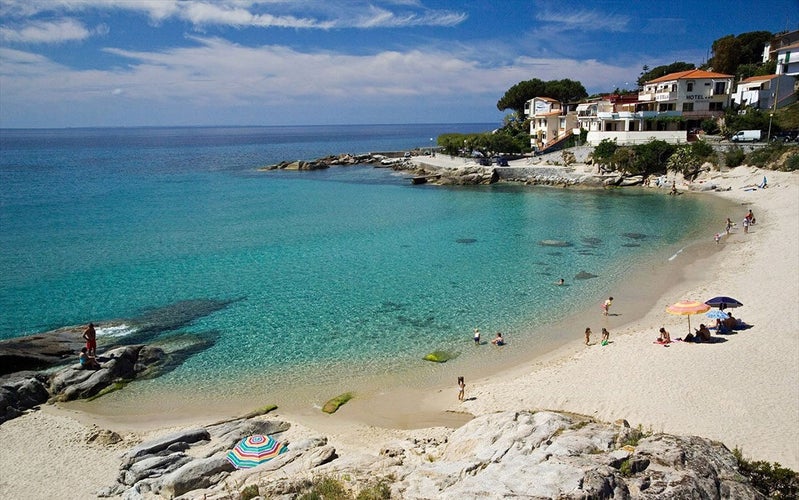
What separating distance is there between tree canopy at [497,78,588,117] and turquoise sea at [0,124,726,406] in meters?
50.7

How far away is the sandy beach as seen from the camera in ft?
47.1

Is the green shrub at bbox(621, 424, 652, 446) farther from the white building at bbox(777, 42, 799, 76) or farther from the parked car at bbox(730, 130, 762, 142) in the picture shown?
the white building at bbox(777, 42, 799, 76)

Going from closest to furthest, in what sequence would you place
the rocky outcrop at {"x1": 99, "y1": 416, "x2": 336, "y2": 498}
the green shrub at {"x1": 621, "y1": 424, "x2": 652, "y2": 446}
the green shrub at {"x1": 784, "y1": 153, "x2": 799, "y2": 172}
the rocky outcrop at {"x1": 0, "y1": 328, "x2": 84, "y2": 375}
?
the green shrub at {"x1": 621, "y1": 424, "x2": 652, "y2": 446} → the rocky outcrop at {"x1": 99, "y1": 416, "x2": 336, "y2": 498} → the rocky outcrop at {"x1": 0, "y1": 328, "x2": 84, "y2": 375} → the green shrub at {"x1": 784, "y1": 153, "x2": 799, "y2": 172}

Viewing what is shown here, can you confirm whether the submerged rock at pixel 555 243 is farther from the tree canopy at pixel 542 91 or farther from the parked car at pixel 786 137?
the tree canopy at pixel 542 91

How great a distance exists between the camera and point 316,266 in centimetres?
3547

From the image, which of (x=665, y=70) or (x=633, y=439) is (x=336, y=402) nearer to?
(x=633, y=439)

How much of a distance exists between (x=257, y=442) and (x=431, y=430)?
206 inches

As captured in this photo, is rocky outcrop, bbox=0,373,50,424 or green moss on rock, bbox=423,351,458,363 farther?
green moss on rock, bbox=423,351,458,363

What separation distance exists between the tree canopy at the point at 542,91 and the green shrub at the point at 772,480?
342 ft

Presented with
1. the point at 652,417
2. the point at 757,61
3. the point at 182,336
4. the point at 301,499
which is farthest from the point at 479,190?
the point at 757,61

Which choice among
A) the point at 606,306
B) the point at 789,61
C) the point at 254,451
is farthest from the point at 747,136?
the point at 254,451

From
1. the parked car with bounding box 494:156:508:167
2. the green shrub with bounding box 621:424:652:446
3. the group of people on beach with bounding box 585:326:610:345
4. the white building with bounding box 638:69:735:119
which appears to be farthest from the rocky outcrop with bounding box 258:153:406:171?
the green shrub with bounding box 621:424:652:446

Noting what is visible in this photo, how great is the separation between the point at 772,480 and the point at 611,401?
746 cm

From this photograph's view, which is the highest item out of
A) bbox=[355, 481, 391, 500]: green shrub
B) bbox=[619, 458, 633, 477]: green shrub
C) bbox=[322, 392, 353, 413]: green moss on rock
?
→ bbox=[619, 458, 633, 477]: green shrub
